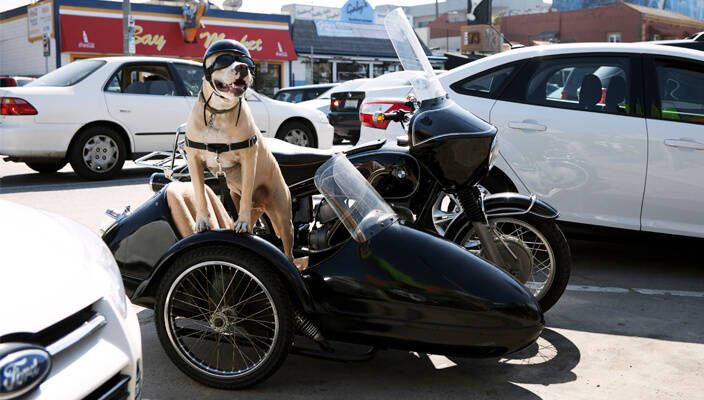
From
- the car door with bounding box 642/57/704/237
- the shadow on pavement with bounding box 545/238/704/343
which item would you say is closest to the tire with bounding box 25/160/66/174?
the shadow on pavement with bounding box 545/238/704/343

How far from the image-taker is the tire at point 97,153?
9492 mm

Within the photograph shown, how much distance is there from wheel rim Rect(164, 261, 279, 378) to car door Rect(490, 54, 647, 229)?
8.76 ft

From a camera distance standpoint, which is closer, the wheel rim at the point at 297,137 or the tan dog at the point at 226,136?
the tan dog at the point at 226,136

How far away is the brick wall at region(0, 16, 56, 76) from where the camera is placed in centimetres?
2680

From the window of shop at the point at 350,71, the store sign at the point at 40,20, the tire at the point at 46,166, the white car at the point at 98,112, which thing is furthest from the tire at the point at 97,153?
the window of shop at the point at 350,71

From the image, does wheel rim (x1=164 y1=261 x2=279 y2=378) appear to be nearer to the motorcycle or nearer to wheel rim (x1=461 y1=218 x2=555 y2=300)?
the motorcycle

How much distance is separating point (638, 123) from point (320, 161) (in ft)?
7.66

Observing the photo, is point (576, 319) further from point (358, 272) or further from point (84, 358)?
point (84, 358)

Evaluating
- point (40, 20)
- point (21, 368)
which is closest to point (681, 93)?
point (21, 368)

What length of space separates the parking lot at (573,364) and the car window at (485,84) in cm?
139

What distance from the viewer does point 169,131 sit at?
10.2 meters

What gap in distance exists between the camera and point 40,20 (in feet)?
81.2

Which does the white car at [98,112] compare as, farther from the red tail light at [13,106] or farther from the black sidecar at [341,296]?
the black sidecar at [341,296]

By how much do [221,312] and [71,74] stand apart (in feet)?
24.1
